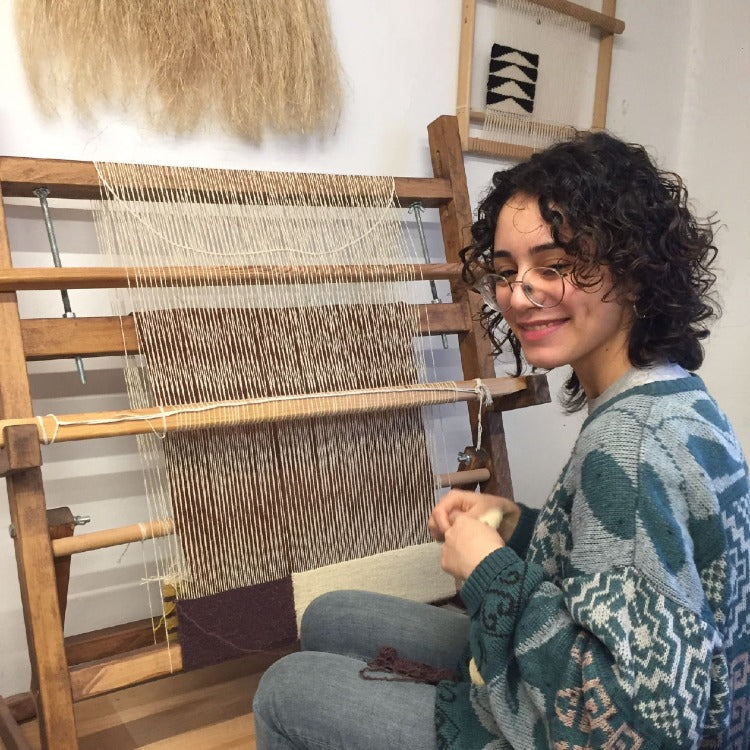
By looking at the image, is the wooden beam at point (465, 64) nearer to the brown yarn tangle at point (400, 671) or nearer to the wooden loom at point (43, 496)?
the wooden loom at point (43, 496)

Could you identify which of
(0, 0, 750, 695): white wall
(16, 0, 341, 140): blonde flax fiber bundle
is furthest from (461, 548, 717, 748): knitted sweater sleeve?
(16, 0, 341, 140): blonde flax fiber bundle

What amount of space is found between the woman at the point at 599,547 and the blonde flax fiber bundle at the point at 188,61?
31.7 inches

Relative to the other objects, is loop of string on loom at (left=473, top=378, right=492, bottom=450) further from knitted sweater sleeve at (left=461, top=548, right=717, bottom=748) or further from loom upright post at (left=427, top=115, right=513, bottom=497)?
knitted sweater sleeve at (left=461, top=548, right=717, bottom=748)

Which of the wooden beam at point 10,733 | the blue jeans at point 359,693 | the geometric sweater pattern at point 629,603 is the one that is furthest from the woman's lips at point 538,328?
the wooden beam at point 10,733

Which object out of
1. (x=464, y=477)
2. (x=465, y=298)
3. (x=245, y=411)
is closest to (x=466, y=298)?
(x=465, y=298)

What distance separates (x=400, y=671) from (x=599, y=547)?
37 cm

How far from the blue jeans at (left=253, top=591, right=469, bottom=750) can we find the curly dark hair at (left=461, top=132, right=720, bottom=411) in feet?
1.60

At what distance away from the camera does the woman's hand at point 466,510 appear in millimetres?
947

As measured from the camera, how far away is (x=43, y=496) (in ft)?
3.72

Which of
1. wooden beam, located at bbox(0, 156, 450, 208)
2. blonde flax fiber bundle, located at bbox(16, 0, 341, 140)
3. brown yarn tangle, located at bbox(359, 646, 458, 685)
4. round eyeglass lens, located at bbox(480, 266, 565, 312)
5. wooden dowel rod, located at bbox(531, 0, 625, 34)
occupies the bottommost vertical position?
brown yarn tangle, located at bbox(359, 646, 458, 685)

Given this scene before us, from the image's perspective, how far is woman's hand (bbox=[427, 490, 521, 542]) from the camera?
95cm

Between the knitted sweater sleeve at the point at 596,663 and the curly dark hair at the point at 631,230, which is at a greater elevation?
the curly dark hair at the point at 631,230

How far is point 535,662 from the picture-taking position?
2.38 ft

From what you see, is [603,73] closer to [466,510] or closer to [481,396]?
[481,396]
